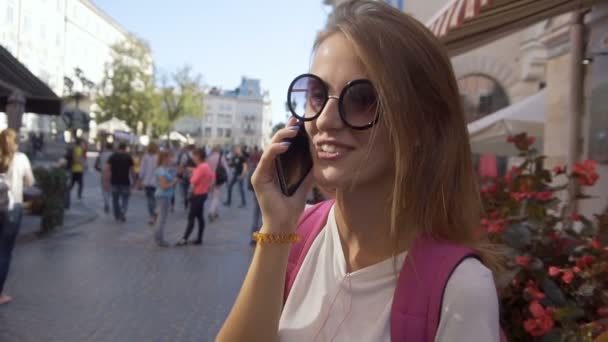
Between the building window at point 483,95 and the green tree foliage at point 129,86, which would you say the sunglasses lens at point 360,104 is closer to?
the building window at point 483,95

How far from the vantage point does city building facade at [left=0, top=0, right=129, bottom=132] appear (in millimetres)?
19156

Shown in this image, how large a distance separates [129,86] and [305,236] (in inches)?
2451

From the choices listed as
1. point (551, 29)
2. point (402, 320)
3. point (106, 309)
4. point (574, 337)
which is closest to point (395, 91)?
point (402, 320)

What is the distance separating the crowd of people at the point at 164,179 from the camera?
10875 millimetres

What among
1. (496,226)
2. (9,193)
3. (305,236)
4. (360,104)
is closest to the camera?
(360,104)

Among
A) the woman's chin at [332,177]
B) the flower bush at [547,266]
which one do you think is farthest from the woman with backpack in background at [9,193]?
the woman's chin at [332,177]

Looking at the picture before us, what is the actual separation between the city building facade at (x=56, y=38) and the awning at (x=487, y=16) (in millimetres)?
10164

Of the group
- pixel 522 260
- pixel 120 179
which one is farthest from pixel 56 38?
pixel 522 260

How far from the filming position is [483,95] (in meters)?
17.2

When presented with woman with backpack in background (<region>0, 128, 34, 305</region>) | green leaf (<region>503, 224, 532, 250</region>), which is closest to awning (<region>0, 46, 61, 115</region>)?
woman with backpack in background (<region>0, 128, 34, 305</region>)

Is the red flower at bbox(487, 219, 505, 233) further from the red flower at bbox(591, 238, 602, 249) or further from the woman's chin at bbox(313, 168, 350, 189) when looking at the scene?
the woman's chin at bbox(313, 168, 350, 189)

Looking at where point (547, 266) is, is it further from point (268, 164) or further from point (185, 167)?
point (185, 167)

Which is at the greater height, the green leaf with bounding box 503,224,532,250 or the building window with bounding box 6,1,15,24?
the building window with bounding box 6,1,15,24

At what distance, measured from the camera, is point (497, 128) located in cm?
857
